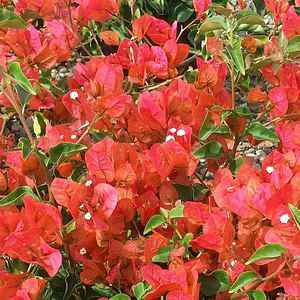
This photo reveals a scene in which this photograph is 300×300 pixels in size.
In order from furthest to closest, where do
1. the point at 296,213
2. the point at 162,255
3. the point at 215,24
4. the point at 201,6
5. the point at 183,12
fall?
1. the point at 183,12
2. the point at 201,6
3. the point at 215,24
4. the point at 162,255
5. the point at 296,213

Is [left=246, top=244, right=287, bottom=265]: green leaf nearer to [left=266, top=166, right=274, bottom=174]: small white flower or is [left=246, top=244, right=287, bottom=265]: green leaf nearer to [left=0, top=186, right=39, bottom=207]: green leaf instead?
[left=266, top=166, right=274, bottom=174]: small white flower

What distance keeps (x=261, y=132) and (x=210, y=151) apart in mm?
96

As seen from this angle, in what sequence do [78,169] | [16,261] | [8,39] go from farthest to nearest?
[8,39]
[78,169]
[16,261]

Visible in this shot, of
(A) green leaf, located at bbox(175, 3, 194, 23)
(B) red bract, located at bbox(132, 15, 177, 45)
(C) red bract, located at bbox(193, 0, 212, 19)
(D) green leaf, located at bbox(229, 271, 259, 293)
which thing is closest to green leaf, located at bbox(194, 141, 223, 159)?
(D) green leaf, located at bbox(229, 271, 259, 293)

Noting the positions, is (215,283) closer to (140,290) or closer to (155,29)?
(140,290)

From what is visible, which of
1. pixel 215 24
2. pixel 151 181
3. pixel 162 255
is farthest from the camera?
pixel 215 24

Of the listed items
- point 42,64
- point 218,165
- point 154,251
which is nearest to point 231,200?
point 154,251

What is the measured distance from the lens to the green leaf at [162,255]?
1.11m

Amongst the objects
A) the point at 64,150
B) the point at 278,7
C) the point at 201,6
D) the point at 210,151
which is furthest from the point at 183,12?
the point at 64,150

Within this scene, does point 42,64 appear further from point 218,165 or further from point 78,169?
point 218,165

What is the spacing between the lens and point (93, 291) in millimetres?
1282

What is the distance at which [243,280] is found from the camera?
1.07m

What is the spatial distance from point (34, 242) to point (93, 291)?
25 cm

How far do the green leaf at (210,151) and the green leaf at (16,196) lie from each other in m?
0.26
